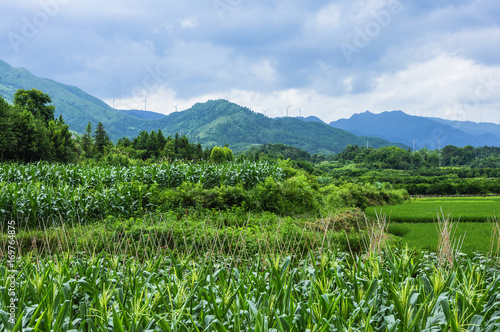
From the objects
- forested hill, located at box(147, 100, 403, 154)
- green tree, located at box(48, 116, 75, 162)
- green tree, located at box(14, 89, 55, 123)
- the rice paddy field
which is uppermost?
forested hill, located at box(147, 100, 403, 154)

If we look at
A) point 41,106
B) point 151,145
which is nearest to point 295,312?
point 151,145

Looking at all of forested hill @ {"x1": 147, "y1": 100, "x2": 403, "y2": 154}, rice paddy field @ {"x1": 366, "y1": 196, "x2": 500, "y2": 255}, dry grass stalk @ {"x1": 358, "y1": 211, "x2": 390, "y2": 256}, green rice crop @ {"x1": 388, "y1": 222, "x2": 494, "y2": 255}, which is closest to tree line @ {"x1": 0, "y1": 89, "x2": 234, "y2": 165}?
rice paddy field @ {"x1": 366, "y1": 196, "x2": 500, "y2": 255}

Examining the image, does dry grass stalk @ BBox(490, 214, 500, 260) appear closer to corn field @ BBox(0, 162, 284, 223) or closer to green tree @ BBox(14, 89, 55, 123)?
corn field @ BBox(0, 162, 284, 223)

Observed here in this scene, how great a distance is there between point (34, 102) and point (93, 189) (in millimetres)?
49644

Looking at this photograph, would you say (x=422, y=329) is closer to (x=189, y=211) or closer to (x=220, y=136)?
(x=189, y=211)

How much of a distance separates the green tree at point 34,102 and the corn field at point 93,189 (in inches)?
1638

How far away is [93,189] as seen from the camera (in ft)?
39.6

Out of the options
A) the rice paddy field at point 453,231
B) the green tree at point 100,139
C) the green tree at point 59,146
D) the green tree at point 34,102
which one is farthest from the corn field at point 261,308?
the green tree at point 100,139

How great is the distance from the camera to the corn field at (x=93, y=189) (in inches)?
396

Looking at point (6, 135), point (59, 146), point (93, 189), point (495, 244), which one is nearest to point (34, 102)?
point (59, 146)

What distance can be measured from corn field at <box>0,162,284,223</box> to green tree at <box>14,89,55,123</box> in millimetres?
41593

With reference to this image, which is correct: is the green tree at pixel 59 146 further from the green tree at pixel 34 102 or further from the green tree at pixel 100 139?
the green tree at pixel 100 139

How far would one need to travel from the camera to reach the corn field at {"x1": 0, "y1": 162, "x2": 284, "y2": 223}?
1005cm

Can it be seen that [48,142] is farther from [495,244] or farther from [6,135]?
[495,244]
